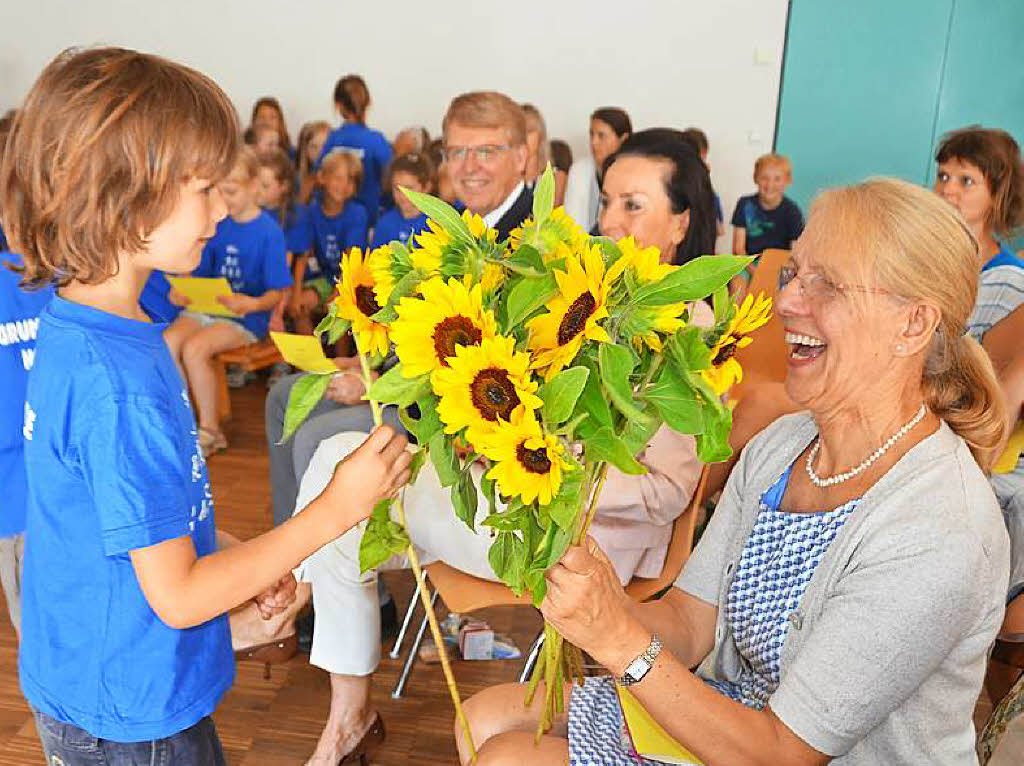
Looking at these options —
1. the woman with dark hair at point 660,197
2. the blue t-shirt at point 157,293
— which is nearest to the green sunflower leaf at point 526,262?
the woman with dark hair at point 660,197

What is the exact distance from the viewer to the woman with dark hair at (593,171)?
428cm

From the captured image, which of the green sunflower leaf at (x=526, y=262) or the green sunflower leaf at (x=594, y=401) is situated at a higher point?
the green sunflower leaf at (x=526, y=262)

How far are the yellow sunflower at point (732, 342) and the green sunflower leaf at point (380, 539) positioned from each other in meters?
0.46

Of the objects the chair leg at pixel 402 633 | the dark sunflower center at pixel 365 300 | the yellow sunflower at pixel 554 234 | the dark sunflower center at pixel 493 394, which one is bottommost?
the chair leg at pixel 402 633

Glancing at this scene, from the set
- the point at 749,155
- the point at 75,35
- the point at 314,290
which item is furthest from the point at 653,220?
the point at 75,35

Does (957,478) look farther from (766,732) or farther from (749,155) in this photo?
(749,155)

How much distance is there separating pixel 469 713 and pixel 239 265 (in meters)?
2.93

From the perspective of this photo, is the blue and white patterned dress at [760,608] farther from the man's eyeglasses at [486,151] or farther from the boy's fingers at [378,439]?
the man's eyeglasses at [486,151]

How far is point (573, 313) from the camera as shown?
2.80 ft

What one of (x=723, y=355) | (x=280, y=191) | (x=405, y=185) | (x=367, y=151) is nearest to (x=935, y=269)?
(x=723, y=355)

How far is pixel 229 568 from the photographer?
3.66 ft

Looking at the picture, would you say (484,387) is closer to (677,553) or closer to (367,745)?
(677,553)

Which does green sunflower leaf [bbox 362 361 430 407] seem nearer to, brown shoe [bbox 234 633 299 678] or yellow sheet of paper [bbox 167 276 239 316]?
brown shoe [bbox 234 633 299 678]

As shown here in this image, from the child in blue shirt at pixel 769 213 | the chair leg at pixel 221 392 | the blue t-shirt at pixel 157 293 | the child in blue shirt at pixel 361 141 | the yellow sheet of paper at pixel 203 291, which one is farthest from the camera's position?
the child in blue shirt at pixel 361 141
